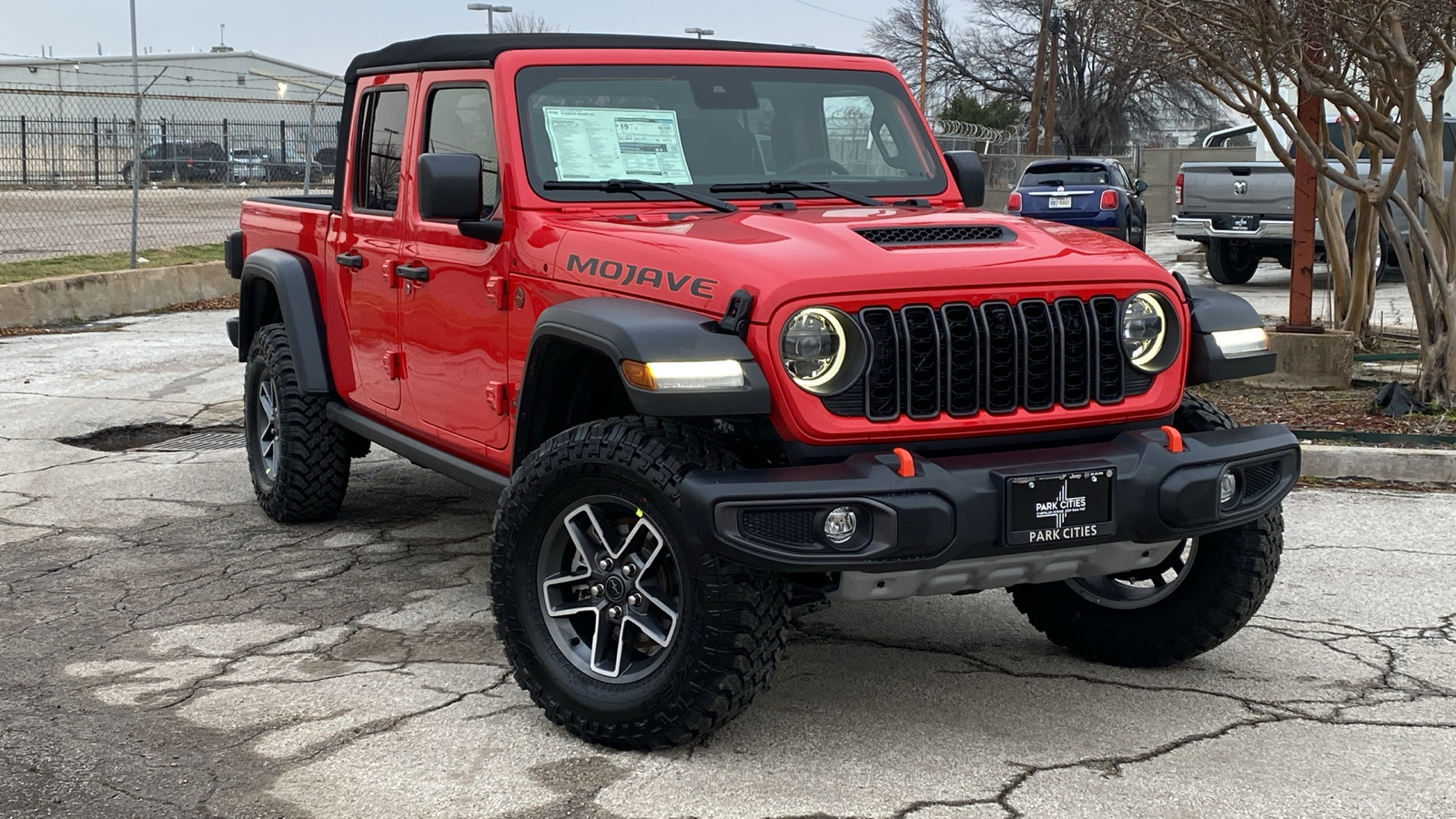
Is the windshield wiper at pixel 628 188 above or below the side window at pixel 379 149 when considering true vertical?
below

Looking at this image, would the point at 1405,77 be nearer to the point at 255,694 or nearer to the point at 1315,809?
the point at 1315,809

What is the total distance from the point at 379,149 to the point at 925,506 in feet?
10.3

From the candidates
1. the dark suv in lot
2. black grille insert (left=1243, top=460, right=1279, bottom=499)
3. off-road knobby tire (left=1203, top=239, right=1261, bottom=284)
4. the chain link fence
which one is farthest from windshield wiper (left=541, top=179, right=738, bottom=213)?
the dark suv in lot

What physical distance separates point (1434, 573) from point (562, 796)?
3800 mm

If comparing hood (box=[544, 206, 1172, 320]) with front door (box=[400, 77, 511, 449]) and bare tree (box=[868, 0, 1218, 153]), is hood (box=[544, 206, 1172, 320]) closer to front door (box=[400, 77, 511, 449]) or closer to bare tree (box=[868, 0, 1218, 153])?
front door (box=[400, 77, 511, 449])

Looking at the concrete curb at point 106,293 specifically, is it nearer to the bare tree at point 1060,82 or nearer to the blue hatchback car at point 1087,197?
the blue hatchback car at point 1087,197

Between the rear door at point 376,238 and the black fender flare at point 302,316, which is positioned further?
the black fender flare at point 302,316

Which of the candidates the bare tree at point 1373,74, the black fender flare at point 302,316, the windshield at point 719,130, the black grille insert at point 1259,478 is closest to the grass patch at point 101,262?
the black fender flare at point 302,316

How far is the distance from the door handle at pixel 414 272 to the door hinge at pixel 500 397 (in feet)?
2.03

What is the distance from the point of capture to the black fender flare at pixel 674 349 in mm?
3812

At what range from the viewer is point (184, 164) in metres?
28.9

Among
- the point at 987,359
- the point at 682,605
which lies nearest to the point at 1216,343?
the point at 987,359

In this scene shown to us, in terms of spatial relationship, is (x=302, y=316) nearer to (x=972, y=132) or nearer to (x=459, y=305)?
(x=459, y=305)

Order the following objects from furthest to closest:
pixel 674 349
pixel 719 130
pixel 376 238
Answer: pixel 376 238 → pixel 719 130 → pixel 674 349
